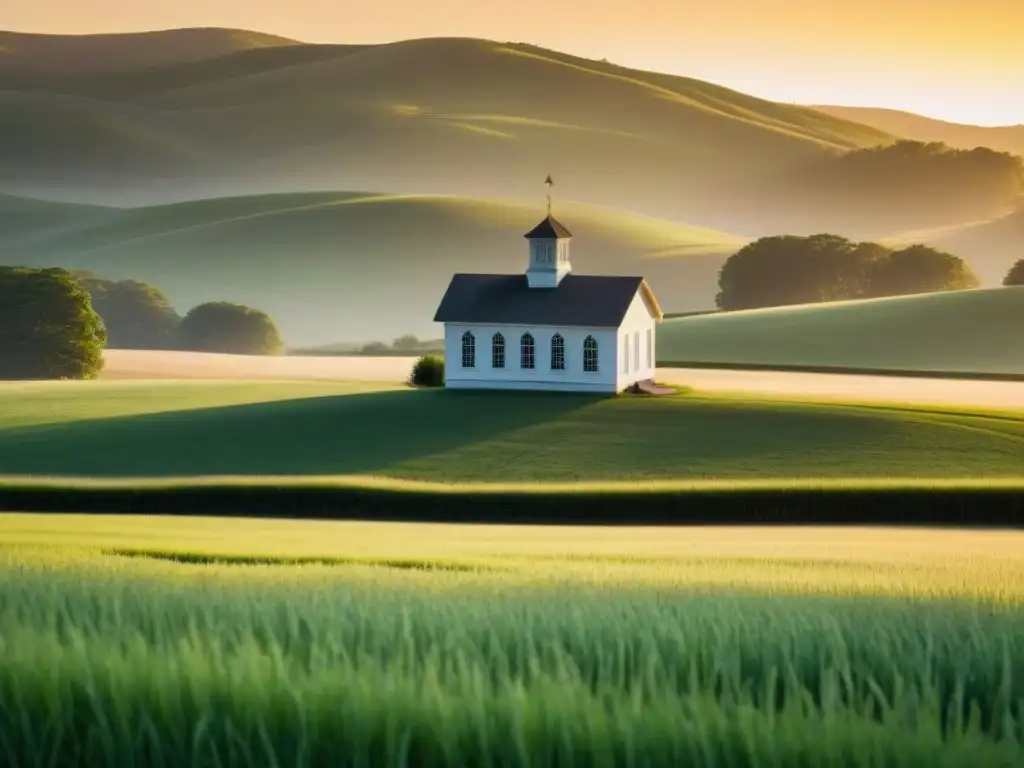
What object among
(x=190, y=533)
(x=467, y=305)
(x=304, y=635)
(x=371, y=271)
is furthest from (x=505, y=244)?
(x=304, y=635)

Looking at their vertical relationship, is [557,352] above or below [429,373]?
above

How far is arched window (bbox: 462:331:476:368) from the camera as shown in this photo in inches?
2473

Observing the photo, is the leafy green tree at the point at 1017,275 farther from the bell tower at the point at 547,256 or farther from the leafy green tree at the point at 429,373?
the leafy green tree at the point at 429,373

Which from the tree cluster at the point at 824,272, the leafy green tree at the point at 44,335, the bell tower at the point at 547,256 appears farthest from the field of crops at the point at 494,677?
the tree cluster at the point at 824,272

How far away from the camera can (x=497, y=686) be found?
24.1 feet

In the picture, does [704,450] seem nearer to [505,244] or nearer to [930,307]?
[930,307]

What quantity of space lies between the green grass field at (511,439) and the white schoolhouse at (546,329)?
1772mm

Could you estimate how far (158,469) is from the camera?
47188 millimetres

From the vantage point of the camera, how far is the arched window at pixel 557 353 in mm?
61006

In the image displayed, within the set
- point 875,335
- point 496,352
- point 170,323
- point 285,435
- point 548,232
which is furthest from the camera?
point 170,323

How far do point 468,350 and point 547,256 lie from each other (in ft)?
18.7

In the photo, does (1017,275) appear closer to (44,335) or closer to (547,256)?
(547,256)

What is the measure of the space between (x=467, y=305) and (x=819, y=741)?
57.4m

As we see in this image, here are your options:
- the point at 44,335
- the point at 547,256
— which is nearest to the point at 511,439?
the point at 547,256
